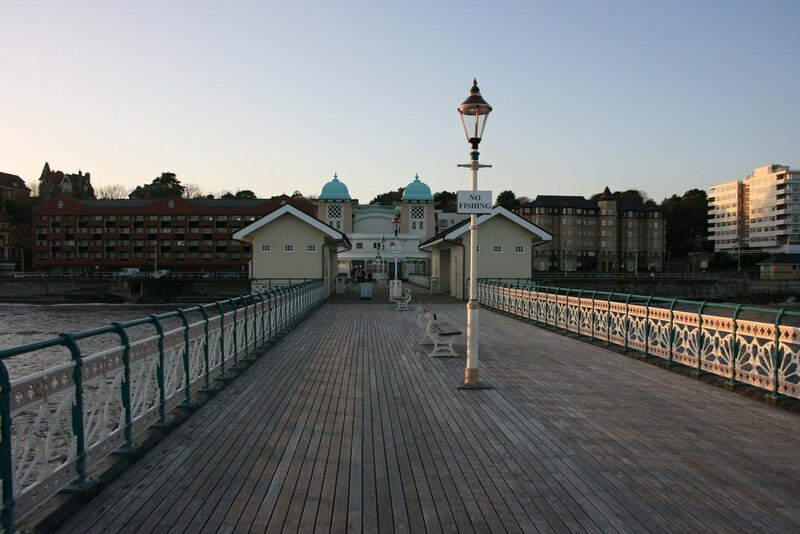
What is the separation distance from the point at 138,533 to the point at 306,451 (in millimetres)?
1850

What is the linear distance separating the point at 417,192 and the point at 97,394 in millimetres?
63168

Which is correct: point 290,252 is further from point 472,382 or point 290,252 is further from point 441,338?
point 472,382

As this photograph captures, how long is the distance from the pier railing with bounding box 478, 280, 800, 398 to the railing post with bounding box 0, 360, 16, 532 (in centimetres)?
740

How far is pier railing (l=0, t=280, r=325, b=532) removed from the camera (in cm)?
351

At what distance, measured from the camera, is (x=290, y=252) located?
2905cm

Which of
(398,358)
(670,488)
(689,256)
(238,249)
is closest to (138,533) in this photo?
(670,488)

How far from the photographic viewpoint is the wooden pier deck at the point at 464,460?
3924mm

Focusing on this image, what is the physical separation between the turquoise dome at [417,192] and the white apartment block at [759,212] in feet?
189

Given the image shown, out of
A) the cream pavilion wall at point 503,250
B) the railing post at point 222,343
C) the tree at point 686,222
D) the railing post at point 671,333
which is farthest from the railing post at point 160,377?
the tree at point 686,222

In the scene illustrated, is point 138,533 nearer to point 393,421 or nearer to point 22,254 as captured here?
point 393,421

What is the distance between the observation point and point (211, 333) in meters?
8.13

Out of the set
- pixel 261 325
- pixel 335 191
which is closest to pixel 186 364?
pixel 261 325

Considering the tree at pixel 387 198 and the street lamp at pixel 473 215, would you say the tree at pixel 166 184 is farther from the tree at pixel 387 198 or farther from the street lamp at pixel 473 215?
the street lamp at pixel 473 215

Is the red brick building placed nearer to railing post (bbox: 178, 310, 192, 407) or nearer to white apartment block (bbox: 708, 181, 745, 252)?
railing post (bbox: 178, 310, 192, 407)
